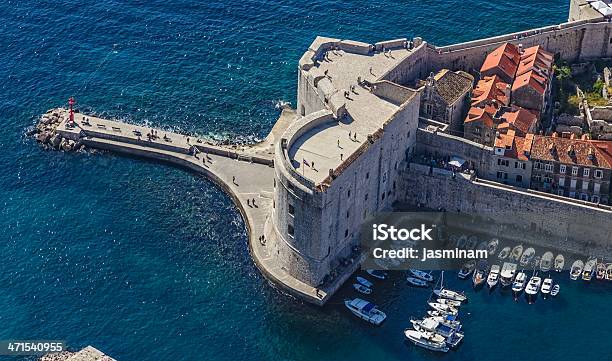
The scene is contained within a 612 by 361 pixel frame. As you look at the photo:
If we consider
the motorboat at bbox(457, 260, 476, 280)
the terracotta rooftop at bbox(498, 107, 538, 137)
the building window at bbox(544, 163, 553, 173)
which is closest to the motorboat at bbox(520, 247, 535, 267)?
the motorboat at bbox(457, 260, 476, 280)

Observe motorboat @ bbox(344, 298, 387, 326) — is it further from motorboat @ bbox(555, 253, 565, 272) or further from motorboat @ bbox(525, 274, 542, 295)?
motorboat @ bbox(555, 253, 565, 272)

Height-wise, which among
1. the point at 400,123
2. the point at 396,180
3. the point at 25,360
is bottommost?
the point at 25,360

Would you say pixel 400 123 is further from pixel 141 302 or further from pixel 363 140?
pixel 141 302

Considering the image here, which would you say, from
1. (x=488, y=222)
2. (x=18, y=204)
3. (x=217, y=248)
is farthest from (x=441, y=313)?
(x=18, y=204)

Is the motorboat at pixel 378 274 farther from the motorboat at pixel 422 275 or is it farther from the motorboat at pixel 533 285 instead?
the motorboat at pixel 533 285

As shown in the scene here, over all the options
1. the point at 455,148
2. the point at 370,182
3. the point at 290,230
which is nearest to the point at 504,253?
the point at 455,148

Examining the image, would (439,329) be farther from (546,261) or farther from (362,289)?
(546,261)
